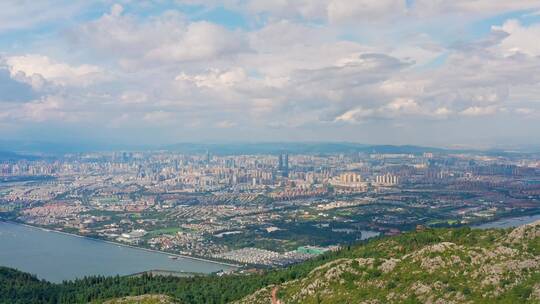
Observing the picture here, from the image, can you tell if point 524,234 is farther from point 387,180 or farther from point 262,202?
point 387,180

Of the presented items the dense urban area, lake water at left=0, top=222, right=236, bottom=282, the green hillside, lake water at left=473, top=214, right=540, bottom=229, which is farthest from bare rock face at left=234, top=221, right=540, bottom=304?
lake water at left=473, top=214, right=540, bottom=229

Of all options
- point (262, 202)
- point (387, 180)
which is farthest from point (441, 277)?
point (387, 180)

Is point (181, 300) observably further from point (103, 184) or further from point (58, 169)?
point (58, 169)

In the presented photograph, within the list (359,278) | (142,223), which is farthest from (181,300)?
(142,223)

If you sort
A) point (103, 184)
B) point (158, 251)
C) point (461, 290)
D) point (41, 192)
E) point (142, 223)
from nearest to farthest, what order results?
1. point (461, 290)
2. point (158, 251)
3. point (142, 223)
4. point (41, 192)
5. point (103, 184)

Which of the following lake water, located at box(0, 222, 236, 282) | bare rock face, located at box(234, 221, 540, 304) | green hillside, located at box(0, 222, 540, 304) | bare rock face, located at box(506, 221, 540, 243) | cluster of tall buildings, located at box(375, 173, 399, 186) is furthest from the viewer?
cluster of tall buildings, located at box(375, 173, 399, 186)

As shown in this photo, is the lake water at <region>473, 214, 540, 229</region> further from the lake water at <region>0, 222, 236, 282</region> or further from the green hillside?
the green hillside

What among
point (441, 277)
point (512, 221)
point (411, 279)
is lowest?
point (512, 221)
